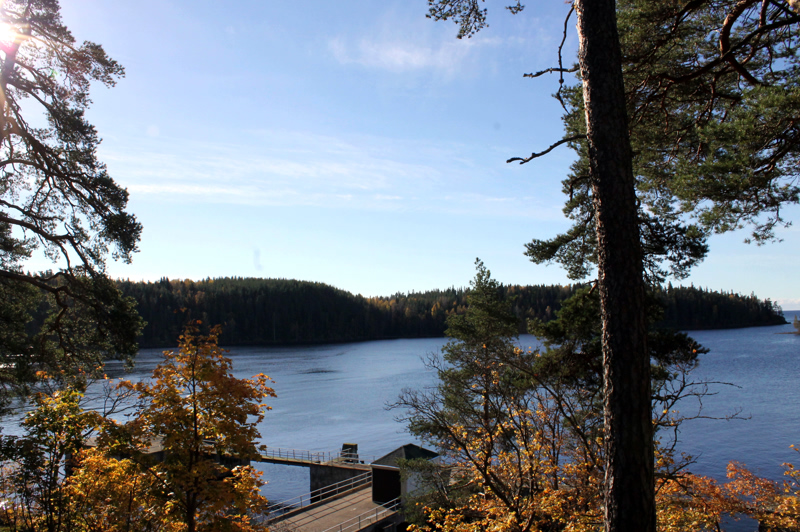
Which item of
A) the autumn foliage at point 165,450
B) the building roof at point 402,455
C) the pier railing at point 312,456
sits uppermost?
the autumn foliage at point 165,450

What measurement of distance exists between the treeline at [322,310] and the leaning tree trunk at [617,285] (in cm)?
10728

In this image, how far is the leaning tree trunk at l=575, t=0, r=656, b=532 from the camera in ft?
12.5

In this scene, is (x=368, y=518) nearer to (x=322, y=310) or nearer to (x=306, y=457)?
(x=306, y=457)

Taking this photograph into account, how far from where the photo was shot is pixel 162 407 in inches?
308

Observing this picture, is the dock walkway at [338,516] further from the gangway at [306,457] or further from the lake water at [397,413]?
the lake water at [397,413]

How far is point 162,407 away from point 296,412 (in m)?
38.1

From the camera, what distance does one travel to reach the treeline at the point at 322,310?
11475cm

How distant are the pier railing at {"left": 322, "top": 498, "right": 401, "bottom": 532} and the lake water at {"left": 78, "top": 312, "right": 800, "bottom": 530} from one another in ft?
29.2

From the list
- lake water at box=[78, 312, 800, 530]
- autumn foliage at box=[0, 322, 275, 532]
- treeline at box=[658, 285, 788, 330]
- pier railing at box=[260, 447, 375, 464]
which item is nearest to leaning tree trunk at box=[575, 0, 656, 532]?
autumn foliage at box=[0, 322, 275, 532]

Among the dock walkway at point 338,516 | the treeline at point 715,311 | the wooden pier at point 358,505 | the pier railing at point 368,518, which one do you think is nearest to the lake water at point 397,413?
the wooden pier at point 358,505

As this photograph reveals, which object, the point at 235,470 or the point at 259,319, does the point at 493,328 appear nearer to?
the point at 235,470

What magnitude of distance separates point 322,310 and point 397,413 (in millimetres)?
93261

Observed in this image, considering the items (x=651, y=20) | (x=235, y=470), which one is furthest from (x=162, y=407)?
(x=651, y=20)

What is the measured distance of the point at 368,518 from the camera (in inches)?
818
